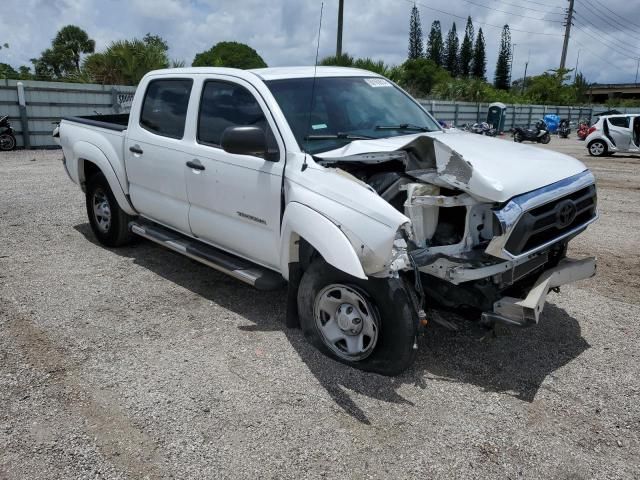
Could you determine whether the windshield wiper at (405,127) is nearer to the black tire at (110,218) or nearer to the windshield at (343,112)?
the windshield at (343,112)

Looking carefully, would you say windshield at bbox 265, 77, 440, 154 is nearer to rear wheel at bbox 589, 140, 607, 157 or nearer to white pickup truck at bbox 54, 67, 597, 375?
white pickup truck at bbox 54, 67, 597, 375

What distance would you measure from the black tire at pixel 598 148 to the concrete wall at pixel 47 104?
49.5 ft

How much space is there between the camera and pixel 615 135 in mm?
18047

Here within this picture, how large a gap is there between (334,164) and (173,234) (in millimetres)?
2229

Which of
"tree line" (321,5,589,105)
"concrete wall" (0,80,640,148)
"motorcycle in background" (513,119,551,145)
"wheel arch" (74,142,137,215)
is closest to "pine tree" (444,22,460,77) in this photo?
"tree line" (321,5,589,105)

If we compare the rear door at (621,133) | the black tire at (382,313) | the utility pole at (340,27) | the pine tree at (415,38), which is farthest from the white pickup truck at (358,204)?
the pine tree at (415,38)

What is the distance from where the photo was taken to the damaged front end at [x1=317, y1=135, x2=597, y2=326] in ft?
10.5

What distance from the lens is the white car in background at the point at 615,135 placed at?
58.4 ft

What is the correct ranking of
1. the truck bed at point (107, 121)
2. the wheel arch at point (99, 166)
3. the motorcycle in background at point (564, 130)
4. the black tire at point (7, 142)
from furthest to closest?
1. the motorcycle in background at point (564, 130)
2. the black tire at point (7, 142)
3. the truck bed at point (107, 121)
4. the wheel arch at point (99, 166)

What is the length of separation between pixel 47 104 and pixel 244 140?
1519 cm

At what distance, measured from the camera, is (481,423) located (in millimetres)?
3168

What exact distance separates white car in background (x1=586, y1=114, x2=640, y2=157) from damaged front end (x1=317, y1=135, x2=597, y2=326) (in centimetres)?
1661

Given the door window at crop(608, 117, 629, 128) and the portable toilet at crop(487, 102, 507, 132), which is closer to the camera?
the door window at crop(608, 117, 629, 128)

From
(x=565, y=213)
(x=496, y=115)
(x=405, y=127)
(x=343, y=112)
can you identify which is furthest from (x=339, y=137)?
(x=496, y=115)
